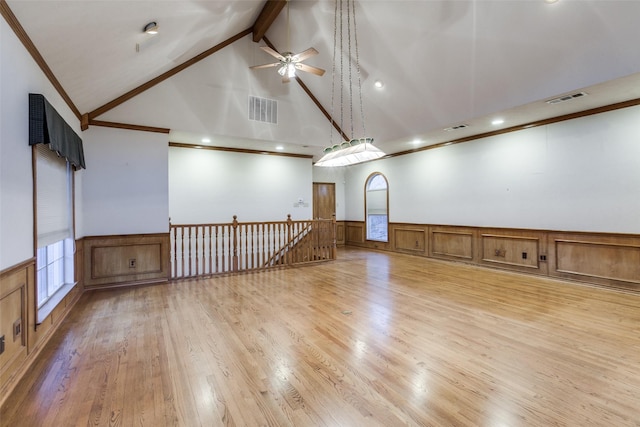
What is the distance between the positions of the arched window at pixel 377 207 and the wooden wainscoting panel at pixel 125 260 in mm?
5942

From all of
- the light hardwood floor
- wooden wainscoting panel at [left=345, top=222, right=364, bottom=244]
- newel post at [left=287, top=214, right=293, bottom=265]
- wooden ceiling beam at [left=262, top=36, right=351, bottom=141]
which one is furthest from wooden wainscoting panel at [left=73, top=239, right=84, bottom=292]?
wooden wainscoting panel at [left=345, top=222, right=364, bottom=244]

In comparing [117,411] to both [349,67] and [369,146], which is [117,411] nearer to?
Answer: [369,146]

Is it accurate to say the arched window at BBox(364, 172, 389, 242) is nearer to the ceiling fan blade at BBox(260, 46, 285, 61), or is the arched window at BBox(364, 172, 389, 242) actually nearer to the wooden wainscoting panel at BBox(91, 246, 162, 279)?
the ceiling fan blade at BBox(260, 46, 285, 61)

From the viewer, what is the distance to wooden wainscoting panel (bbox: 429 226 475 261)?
269 inches

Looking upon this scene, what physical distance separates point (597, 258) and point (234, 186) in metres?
7.42

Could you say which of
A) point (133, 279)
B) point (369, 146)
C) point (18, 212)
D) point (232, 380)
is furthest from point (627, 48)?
point (133, 279)

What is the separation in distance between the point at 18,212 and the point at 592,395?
14.8 ft

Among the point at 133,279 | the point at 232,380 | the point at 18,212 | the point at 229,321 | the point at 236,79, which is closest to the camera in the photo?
the point at 232,380

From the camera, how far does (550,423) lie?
1.81 m

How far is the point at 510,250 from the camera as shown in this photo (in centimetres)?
609

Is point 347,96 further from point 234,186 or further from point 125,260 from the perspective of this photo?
point 125,260

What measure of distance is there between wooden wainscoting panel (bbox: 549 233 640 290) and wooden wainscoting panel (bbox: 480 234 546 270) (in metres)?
0.30

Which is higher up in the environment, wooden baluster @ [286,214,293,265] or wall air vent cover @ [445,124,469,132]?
wall air vent cover @ [445,124,469,132]

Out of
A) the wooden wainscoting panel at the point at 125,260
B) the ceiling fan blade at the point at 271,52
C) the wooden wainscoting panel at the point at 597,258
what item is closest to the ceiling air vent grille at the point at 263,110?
the ceiling fan blade at the point at 271,52
